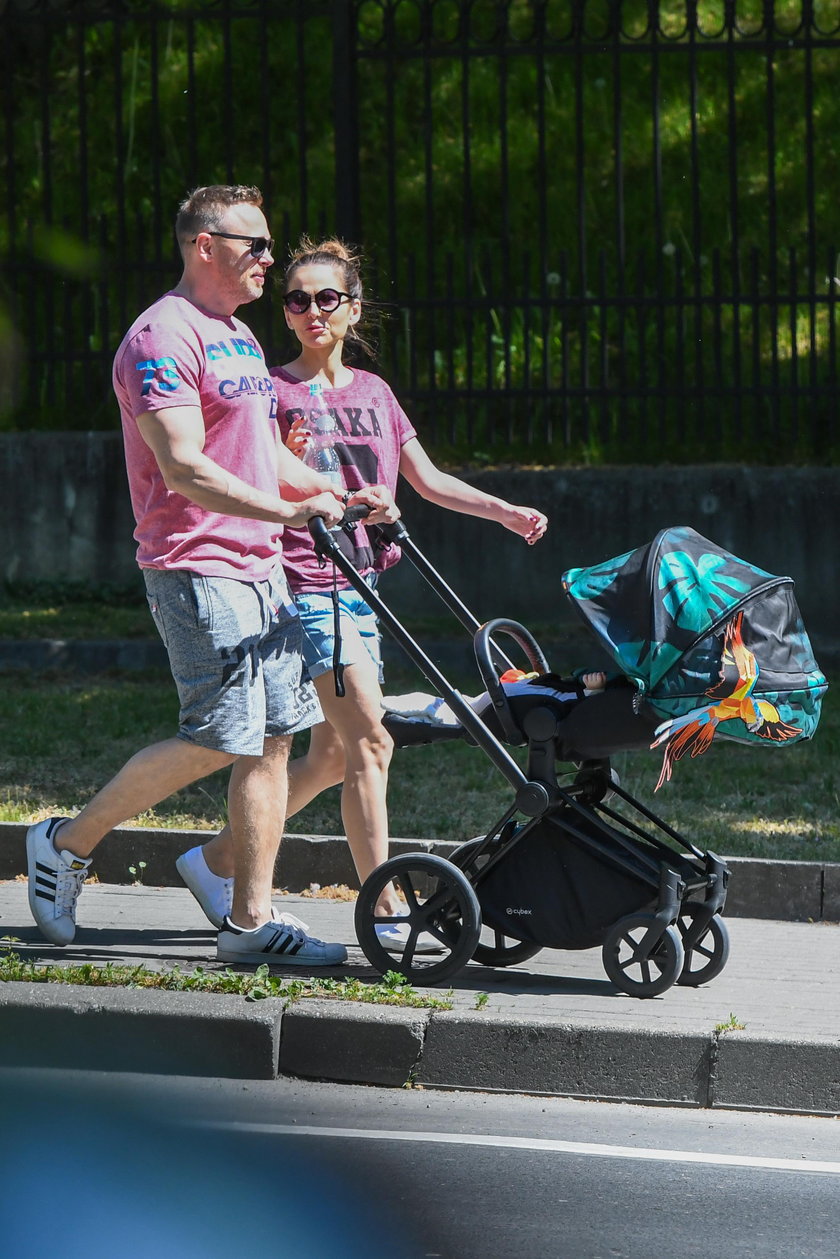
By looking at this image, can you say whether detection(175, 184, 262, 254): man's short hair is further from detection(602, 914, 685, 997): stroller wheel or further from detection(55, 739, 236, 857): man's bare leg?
detection(602, 914, 685, 997): stroller wheel

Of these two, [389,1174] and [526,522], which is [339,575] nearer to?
[526,522]

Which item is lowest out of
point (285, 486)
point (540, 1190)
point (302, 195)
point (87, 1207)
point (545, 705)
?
point (540, 1190)

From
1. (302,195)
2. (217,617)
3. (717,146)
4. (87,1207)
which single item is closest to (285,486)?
(217,617)

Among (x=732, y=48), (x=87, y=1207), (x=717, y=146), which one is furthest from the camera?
(x=717, y=146)

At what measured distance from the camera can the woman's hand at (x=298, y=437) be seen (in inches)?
208

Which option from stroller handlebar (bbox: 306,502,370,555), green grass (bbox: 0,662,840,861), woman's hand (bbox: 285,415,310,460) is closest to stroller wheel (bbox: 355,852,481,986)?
stroller handlebar (bbox: 306,502,370,555)

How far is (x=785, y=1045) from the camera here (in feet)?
14.4

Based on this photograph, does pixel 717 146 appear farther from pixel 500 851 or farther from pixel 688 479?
pixel 500 851

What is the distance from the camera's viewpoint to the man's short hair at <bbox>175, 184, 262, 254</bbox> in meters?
5.00

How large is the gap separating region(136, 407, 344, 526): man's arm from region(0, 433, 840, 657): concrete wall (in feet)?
18.8

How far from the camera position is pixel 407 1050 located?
14.9ft

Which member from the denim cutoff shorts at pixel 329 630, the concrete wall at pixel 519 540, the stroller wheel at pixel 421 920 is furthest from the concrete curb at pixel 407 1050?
the concrete wall at pixel 519 540

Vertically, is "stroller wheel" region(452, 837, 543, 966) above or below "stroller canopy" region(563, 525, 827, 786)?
below

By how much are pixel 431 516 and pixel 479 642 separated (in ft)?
19.0
